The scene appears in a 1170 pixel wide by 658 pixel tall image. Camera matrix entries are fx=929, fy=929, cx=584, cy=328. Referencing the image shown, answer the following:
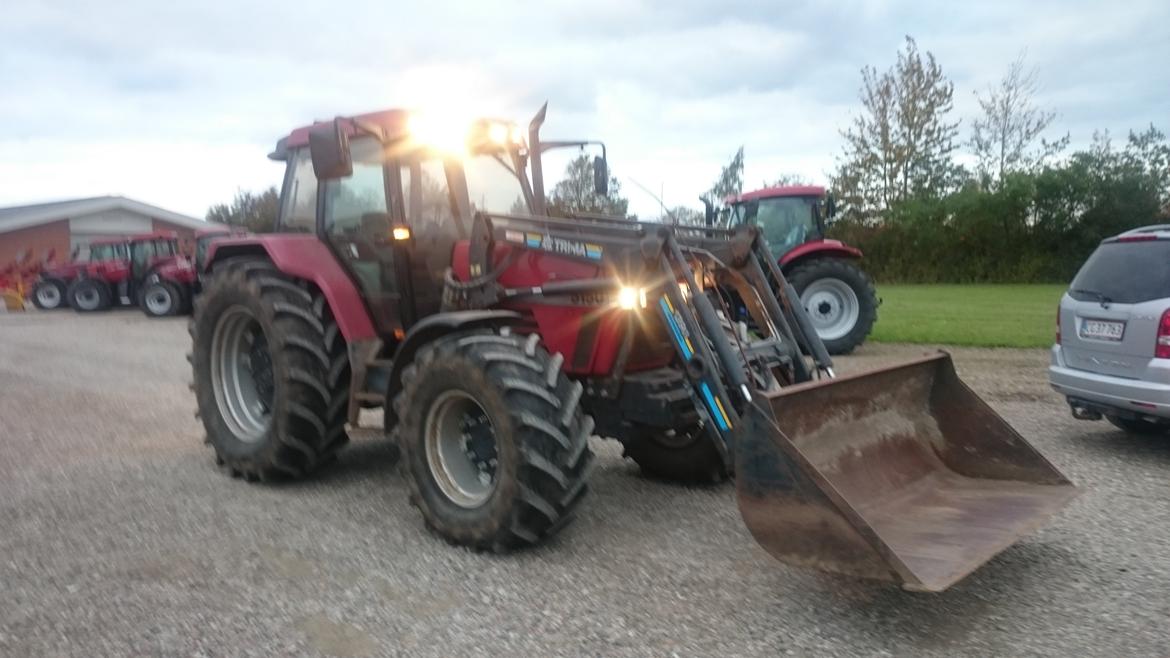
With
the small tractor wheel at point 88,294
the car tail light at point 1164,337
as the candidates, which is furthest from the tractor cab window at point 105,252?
the car tail light at point 1164,337

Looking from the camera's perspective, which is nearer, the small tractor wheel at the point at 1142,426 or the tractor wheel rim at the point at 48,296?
the small tractor wheel at the point at 1142,426


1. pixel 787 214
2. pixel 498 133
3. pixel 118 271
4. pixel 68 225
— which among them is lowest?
pixel 118 271

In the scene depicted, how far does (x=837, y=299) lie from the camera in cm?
1264

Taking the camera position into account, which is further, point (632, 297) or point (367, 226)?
point (367, 226)

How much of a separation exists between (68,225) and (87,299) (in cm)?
1289

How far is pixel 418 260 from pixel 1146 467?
16.8ft

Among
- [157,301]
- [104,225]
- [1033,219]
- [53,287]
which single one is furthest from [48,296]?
[1033,219]

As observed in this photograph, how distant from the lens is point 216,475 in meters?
6.30

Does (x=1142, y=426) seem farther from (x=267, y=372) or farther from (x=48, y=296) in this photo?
(x=48, y=296)

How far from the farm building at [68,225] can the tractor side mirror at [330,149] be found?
103 ft

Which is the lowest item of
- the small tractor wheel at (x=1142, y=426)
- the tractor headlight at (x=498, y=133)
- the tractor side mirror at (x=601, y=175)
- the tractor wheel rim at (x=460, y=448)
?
the small tractor wheel at (x=1142, y=426)

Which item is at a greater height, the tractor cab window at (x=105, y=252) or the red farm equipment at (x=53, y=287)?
the tractor cab window at (x=105, y=252)

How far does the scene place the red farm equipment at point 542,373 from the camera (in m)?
4.21

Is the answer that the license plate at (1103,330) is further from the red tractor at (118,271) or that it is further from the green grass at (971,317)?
the red tractor at (118,271)
